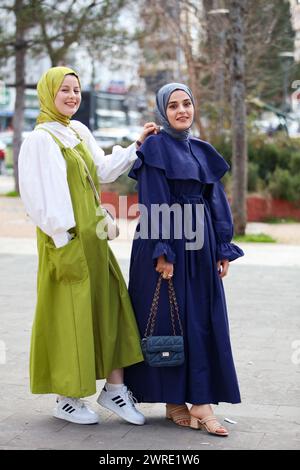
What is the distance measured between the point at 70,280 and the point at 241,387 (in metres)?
1.60

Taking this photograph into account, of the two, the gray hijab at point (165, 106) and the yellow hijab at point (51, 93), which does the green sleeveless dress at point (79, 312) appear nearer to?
the yellow hijab at point (51, 93)

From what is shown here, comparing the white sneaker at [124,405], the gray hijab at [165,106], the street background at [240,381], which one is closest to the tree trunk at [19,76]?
the street background at [240,381]

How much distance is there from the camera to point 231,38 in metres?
14.9

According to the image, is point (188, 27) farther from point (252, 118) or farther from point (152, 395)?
point (152, 395)

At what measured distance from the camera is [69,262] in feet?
16.6

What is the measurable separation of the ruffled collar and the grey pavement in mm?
1318

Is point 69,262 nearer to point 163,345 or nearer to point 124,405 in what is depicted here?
point 163,345

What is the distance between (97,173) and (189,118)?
0.65 meters

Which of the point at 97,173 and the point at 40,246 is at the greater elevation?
the point at 97,173

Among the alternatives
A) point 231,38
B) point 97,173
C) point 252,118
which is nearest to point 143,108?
point 252,118

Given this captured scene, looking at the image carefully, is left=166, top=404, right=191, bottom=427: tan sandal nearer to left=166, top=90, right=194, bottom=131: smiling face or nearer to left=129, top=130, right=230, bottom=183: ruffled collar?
left=129, top=130, right=230, bottom=183: ruffled collar

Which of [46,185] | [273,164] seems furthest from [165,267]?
[273,164]

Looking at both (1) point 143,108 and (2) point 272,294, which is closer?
(2) point 272,294

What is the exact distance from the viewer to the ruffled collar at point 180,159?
5105mm
